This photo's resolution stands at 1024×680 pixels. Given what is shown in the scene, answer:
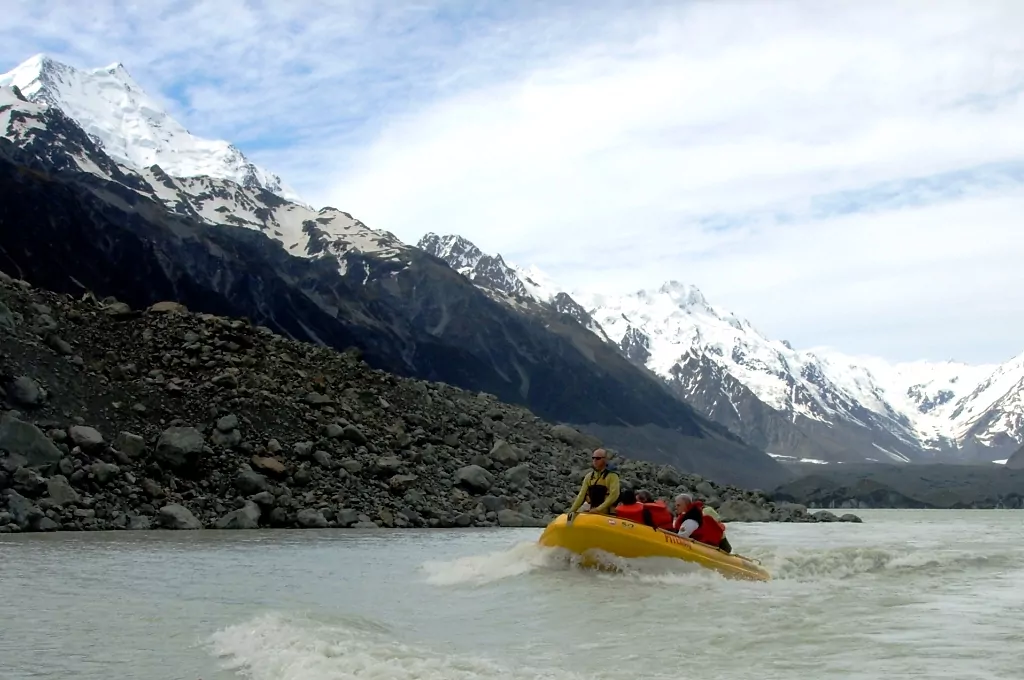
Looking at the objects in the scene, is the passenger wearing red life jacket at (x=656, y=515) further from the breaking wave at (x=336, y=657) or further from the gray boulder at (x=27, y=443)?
the gray boulder at (x=27, y=443)

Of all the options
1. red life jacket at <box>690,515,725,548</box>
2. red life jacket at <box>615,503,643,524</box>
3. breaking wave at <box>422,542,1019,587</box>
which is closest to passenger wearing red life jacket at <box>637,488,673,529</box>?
red life jacket at <box>615,503,643,524</box>

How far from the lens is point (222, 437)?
127 feet

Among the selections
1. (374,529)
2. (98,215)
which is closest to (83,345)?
(374,529)

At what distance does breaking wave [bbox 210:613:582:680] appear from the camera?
36.3ft

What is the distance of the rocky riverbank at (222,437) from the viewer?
3375 cm

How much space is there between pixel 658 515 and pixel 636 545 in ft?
5.95

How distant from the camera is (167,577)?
2033 centimetres

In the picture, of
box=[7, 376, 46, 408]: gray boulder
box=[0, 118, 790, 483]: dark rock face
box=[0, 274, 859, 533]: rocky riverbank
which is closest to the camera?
box=[0, 274, 859, 533]: rocky riverbank

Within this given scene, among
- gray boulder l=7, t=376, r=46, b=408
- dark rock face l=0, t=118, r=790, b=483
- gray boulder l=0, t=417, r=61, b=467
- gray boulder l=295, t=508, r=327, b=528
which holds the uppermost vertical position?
dark rock face l=0, t=118, r=790, b=483

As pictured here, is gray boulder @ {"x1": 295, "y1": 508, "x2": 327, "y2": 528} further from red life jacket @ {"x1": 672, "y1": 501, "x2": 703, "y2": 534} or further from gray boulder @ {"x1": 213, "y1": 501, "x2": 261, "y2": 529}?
red life jacket @ {"x1": 672, "y1": 501, "x2": 703, "y2": 534}

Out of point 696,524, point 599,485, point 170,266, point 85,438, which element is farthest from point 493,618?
point 170,266

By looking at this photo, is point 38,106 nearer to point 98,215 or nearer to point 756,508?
point 98,215

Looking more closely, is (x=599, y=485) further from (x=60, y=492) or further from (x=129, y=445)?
(x=129, y=445)

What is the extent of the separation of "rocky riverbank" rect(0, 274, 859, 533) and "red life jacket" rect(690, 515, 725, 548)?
1784 centimetres
